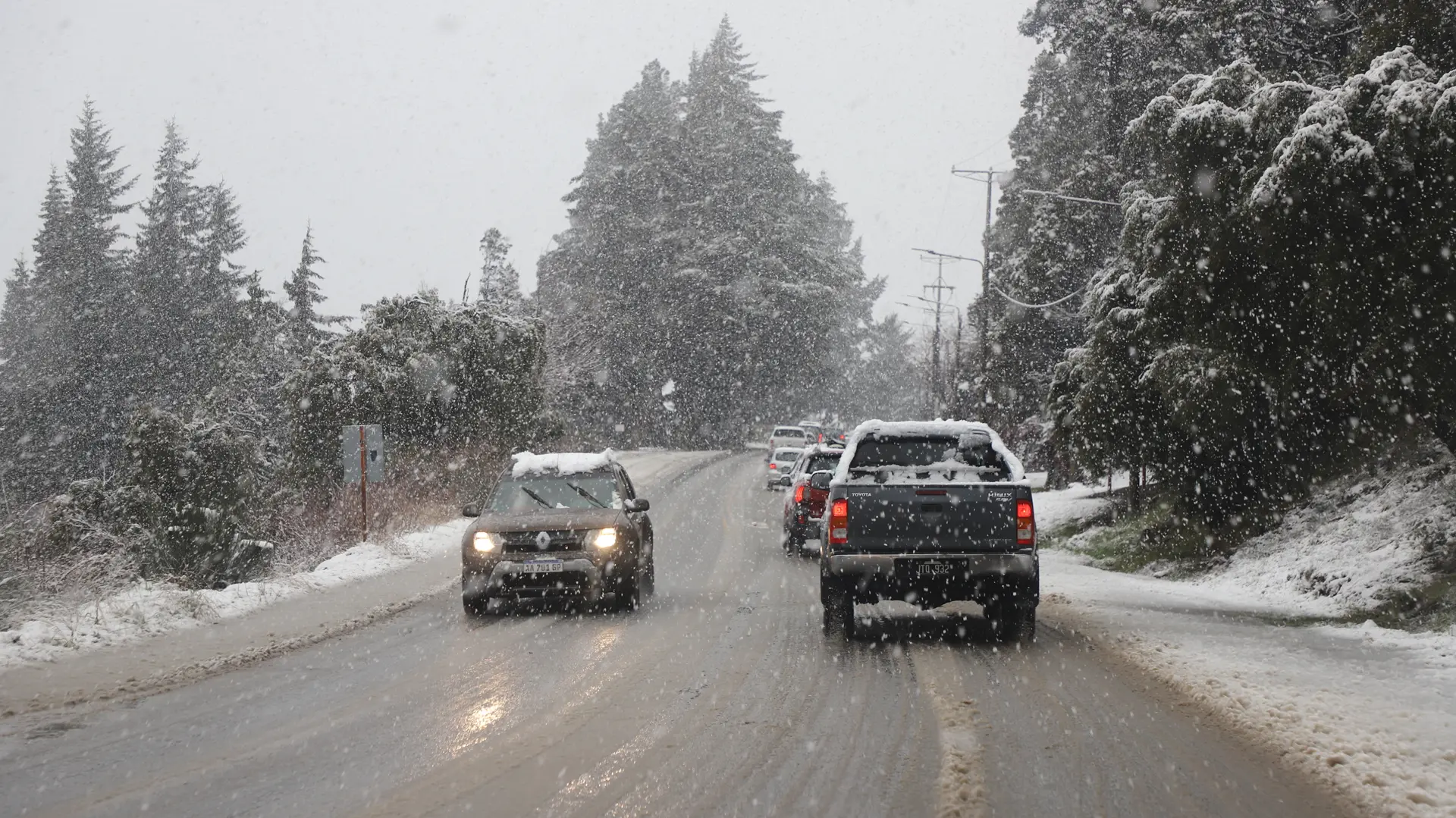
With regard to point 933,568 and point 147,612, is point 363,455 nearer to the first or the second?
point 147,612

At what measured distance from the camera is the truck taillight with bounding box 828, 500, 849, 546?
36.5ft

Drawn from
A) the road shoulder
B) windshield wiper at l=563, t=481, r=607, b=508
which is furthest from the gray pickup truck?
windshield wiper at l=563, t=481, r=607, b=508

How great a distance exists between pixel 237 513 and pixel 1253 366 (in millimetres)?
20009

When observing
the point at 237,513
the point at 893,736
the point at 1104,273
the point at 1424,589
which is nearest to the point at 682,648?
the point at 893,736

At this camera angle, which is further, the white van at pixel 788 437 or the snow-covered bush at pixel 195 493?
the white van at pixel 788 437

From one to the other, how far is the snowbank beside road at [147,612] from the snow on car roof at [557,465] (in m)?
3.08

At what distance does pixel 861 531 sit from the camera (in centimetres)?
1113

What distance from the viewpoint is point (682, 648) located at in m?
10.8

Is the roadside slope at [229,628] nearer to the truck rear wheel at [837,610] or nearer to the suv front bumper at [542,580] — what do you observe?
the suv front bumper at [542,580]

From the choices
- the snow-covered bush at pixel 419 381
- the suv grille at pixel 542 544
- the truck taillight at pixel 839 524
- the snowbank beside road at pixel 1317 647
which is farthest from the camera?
the snow-covered bush at pixel 419 381

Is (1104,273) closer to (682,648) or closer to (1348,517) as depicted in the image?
(1348,517)

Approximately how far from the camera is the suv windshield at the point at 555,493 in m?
14.4

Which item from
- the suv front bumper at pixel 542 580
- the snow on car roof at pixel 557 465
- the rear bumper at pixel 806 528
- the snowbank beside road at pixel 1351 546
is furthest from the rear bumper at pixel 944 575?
the rear bumper at pixel 806 528

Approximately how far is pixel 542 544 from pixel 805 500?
8.03 m
